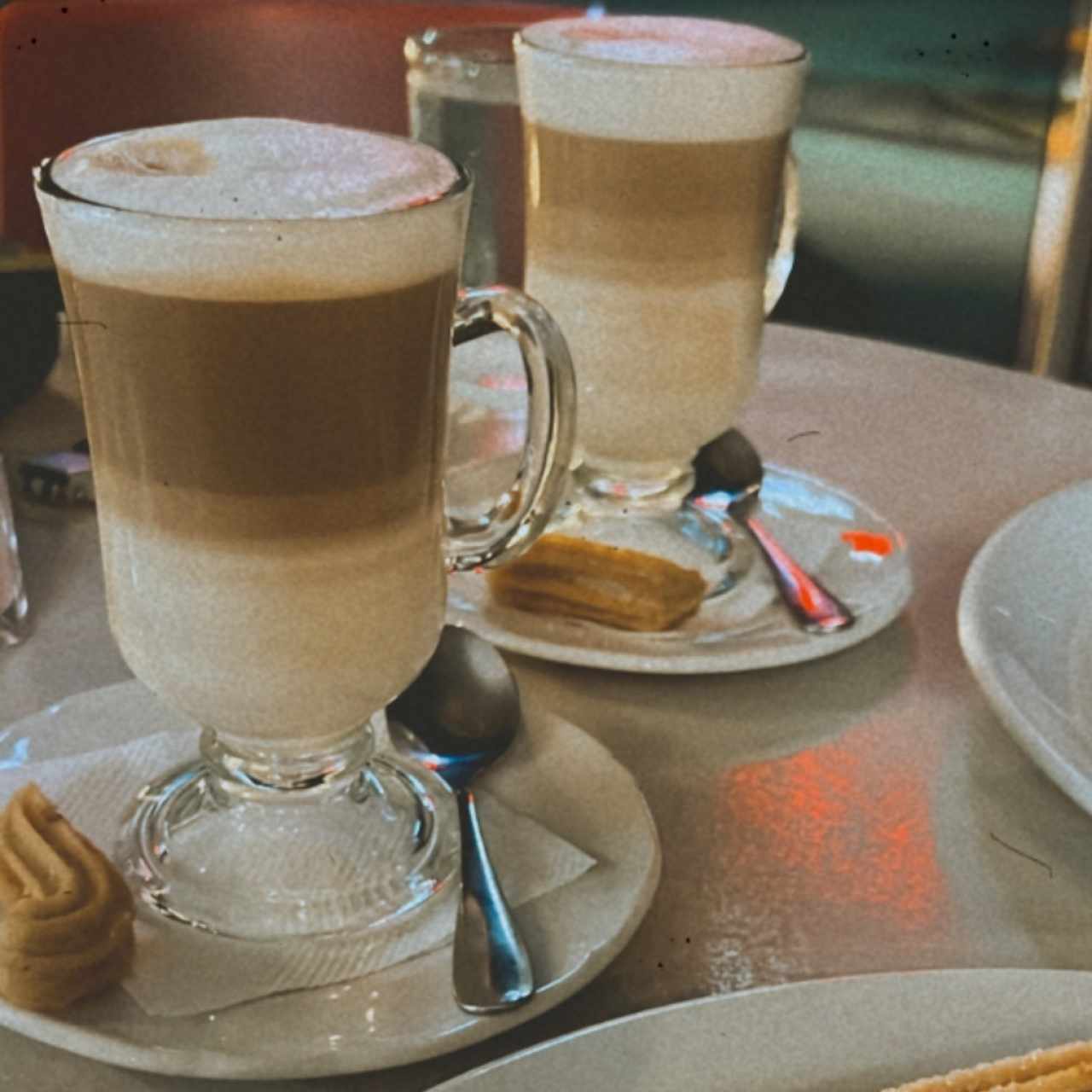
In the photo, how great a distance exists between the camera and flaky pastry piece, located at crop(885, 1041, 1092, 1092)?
14.4 inches

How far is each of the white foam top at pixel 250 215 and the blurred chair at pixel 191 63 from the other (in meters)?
0.98

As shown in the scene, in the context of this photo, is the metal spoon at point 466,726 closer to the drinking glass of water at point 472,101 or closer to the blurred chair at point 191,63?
the drinking glass of water at point 472,101

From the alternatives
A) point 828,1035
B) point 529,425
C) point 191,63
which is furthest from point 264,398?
point 191,63

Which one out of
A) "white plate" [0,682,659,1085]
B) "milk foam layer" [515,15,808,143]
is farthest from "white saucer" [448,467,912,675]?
"milk foam layer" [515,15,808,143]

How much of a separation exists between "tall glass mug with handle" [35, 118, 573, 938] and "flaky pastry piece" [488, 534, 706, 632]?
0.14 metres

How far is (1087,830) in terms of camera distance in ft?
1.78

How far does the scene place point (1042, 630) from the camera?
2.09 feet

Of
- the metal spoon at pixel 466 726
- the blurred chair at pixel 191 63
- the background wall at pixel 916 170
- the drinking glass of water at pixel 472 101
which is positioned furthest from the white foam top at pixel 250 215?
the background wall at pixel 916 170

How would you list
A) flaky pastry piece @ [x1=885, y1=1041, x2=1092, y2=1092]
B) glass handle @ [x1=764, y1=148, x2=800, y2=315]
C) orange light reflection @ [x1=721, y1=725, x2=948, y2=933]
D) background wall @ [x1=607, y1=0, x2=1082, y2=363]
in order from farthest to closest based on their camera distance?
background wall @ [x1=607, y1=0, x2=1082, y2=363] < glass handle @ [x1=764, y1=148, x2=800, y2=315] < orange light reflection @ [x1=721, y1=725, x2=948, y2=933] < flaky pastry piece @ [x1=885, y1=1041, x2=1092, y2=1092]

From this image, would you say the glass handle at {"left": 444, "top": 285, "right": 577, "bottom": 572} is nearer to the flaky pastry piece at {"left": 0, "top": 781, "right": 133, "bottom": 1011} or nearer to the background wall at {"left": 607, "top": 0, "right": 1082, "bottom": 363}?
the flaky pastry piece at {"left": 0, "top": 781, "right": 133, "bottom": 1011}

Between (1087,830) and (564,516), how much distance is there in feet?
1.02

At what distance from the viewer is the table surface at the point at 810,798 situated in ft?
1.52

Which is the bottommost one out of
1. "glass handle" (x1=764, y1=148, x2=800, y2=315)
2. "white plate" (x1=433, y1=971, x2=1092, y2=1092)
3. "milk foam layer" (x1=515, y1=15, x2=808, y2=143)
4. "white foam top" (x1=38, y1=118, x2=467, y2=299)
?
"white plate" (x1=433, y1=971, x2=1092, y2=1092)

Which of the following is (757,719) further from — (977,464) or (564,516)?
(977,464)
